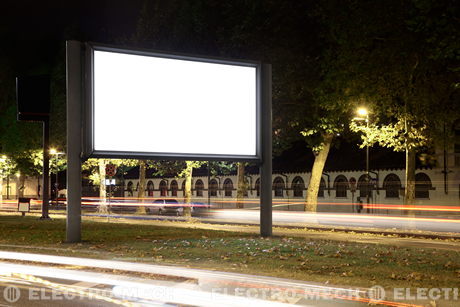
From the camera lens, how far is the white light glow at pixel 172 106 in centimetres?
1819

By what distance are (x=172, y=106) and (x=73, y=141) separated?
331cm

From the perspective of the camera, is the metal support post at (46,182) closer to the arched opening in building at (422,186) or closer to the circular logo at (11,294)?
the arched opening in building at (422,186)

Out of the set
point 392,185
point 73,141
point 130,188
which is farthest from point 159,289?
point 130,188

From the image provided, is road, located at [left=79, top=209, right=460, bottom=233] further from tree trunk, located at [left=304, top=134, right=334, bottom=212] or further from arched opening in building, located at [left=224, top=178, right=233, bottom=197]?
arched opening in building, located at [left=224, top=178, right=233, bottom=197]

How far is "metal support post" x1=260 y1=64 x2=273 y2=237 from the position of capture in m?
20.5

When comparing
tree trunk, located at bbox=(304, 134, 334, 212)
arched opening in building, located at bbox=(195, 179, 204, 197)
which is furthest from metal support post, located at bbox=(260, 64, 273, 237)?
arched opening in building, located at bbox=(195, 179, 204, 197)

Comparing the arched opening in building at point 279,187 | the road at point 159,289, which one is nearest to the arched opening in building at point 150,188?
the arched opening in building at point 279,187

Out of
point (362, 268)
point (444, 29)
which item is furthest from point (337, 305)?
point (444, 29)

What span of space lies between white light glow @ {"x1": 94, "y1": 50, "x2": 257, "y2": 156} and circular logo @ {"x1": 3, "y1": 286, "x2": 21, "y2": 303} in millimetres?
8803

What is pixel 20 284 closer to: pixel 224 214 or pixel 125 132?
pixel 125 132

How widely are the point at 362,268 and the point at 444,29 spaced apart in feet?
53.3

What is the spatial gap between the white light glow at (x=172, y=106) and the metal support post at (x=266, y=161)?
17.5 inches

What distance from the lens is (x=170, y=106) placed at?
18953mm

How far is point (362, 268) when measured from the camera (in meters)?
11.7
